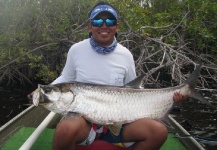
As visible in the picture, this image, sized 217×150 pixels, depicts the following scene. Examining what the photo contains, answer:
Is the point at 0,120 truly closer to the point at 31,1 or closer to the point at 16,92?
the point at 16,92

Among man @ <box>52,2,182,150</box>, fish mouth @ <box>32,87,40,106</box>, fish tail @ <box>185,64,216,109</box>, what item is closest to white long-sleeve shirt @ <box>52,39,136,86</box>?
man @ <box>52,2,182,150</box>

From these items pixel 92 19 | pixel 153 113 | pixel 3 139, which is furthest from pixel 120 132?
pixel 3 139

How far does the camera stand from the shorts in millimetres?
3170

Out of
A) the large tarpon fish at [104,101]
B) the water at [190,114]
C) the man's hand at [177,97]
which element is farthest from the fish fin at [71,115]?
the water at [190,114]

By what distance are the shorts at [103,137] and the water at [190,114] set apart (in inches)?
114

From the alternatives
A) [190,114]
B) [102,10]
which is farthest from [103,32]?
[190,114]

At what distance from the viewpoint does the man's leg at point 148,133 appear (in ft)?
9.77

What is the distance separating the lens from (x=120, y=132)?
128 inches

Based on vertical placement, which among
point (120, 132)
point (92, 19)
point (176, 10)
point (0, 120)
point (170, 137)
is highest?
point (176, 10)

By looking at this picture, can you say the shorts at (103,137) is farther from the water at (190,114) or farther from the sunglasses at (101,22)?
the water at (190,114)

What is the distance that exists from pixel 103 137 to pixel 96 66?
0.76 meters

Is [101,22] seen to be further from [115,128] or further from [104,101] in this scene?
[115,128]

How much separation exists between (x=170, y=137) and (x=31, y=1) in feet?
23.8

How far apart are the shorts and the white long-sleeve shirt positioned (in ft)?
1.63
